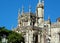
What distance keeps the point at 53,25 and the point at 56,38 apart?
3.89m

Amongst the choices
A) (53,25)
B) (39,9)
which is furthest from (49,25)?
(39,9)

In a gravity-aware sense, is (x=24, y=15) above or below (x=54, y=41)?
A: above

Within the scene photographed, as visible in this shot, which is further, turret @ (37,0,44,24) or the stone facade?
turret @ (37,0,44,24)

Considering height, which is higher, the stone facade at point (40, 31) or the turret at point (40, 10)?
the turret at point (40, 10)

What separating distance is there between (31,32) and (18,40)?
4.55 meters

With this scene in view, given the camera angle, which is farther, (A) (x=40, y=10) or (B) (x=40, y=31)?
(A) (x=40, y=10)

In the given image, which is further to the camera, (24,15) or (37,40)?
(24,15)

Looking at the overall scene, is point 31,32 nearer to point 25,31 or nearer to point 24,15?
point 25,31

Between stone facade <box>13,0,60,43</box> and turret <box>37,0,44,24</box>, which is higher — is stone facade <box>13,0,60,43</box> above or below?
below

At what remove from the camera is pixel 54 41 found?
9762 cm

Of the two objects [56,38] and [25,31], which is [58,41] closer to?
[56,38]

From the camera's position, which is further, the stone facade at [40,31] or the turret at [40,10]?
the turret at [40,10]

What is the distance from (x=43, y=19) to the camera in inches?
4195

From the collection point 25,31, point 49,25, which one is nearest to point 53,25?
point 49,25
